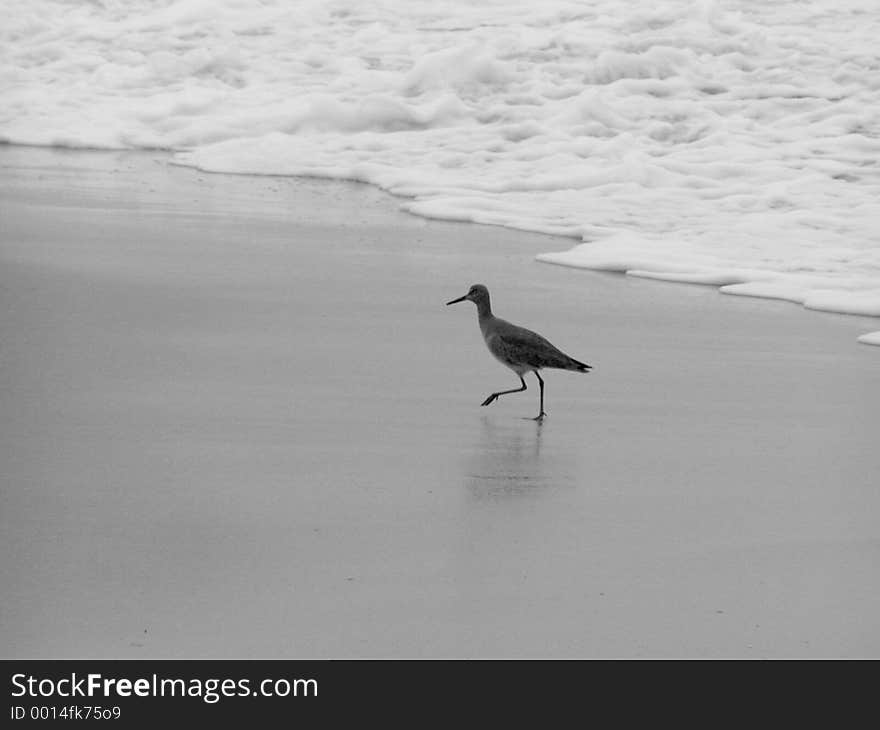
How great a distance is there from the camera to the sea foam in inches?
389

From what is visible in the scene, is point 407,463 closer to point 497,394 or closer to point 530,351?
point 497,394

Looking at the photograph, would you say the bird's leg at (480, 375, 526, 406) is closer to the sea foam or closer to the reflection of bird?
the reflection of bird

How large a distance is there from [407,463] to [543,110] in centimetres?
899

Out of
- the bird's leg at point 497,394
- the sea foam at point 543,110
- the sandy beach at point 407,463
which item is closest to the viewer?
the sandy beach at point 407,463

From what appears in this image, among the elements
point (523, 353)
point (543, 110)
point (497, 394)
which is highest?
point (523, 353)


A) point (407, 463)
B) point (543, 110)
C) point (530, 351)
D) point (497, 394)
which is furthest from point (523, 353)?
point (543, 110)

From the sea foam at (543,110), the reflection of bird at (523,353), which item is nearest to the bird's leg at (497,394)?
the reflection of bird at (523,353)

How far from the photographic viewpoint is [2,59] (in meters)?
16.7

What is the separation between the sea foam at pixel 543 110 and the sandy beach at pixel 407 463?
111 cm

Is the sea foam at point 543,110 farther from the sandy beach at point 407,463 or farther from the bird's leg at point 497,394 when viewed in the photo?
the bird's leg at point 497,394

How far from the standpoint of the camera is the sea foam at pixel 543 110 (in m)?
9.88

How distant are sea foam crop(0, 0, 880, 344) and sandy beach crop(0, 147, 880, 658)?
1110mm

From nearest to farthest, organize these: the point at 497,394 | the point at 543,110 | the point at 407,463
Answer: the point at 407,463, the point at 497,394, the point at 543,110

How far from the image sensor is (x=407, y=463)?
5.20 metres
